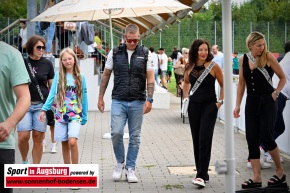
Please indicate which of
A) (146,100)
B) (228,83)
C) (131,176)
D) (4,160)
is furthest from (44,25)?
(4,160)

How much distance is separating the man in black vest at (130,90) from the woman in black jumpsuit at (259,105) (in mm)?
1309

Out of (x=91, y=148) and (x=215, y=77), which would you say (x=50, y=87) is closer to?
(x=215, y=77)

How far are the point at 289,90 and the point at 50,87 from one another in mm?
3495

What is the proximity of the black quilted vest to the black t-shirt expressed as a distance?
1.10m

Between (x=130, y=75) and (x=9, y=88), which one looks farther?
(x=130, y=75)

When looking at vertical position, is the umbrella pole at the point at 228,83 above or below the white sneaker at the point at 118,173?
above

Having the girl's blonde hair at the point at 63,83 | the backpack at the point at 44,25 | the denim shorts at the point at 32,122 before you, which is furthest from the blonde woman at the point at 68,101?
the backpack at the point at 44,25

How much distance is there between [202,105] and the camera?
8.97 metres

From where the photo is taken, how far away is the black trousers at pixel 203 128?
28.9ft

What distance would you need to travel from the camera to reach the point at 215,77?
9039mm

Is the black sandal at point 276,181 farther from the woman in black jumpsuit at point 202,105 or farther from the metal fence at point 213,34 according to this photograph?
the metal fence at point 213,34

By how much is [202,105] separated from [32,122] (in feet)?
7.55

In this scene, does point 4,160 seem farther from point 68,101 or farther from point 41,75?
point 41,75

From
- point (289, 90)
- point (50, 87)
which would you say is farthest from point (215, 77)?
point (50, 87)
